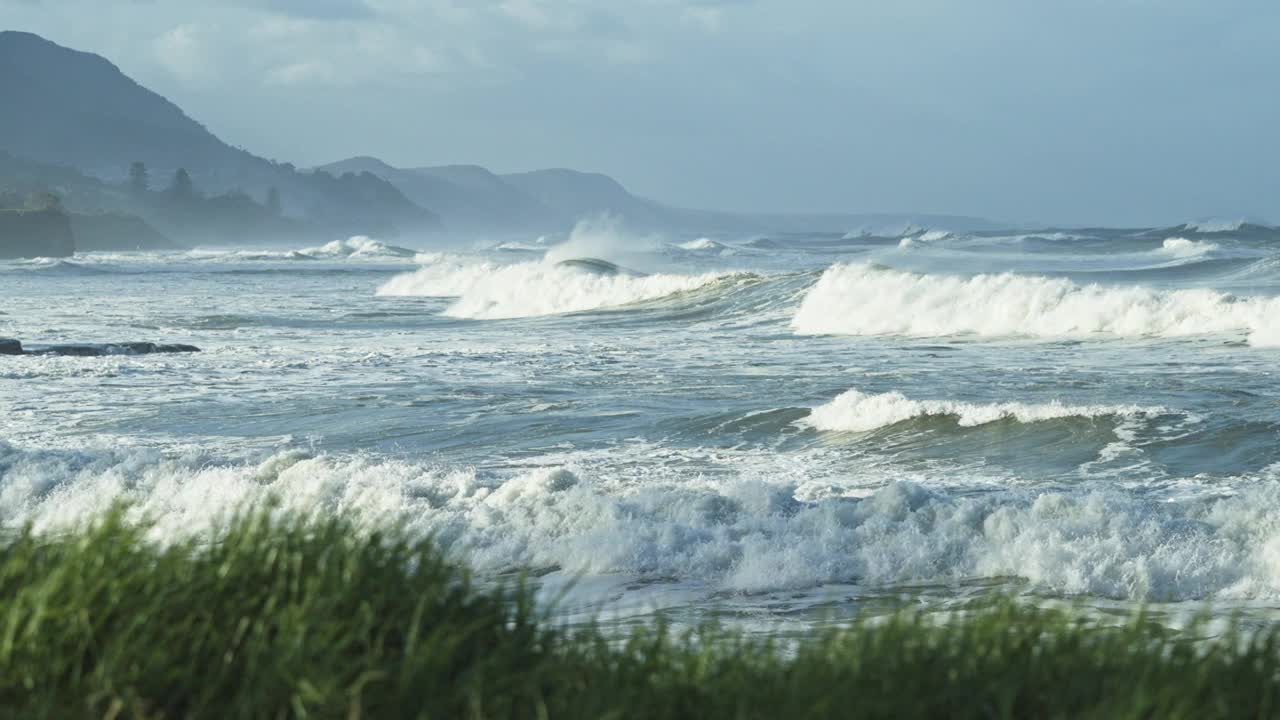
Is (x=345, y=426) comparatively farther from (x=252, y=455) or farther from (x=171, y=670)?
(x=171, y=670)

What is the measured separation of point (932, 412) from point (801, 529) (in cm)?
561

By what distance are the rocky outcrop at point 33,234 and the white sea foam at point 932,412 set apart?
111 metres

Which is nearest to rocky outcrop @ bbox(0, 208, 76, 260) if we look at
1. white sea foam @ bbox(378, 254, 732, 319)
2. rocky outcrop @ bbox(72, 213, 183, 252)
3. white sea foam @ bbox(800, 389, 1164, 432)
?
rocky outcrop @ bbox(72, 213, 183, 252)

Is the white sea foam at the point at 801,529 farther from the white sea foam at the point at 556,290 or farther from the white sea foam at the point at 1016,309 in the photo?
the white sea foam at the point at 556,290

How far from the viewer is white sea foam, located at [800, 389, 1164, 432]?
14477mm

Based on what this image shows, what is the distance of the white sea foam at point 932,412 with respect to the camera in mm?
14477

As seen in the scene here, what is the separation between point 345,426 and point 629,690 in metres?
12.6

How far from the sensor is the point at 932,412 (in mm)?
14664

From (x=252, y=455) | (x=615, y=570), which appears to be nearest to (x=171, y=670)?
(x=615, y=570)

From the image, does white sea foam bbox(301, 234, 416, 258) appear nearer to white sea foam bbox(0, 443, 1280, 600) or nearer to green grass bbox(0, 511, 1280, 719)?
white sea foam bbox(0, 443, 1280, 600)

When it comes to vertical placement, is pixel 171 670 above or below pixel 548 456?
above

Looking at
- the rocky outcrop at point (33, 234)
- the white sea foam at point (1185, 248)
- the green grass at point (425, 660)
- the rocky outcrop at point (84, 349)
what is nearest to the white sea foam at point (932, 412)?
the green grass at point (425, 660)

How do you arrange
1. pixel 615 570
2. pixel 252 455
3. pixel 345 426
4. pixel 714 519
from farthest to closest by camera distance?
pixel 345 426 → pixel 252 455 → pixel 714 519 → pixel 615 570

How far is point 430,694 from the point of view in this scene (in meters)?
3.36
